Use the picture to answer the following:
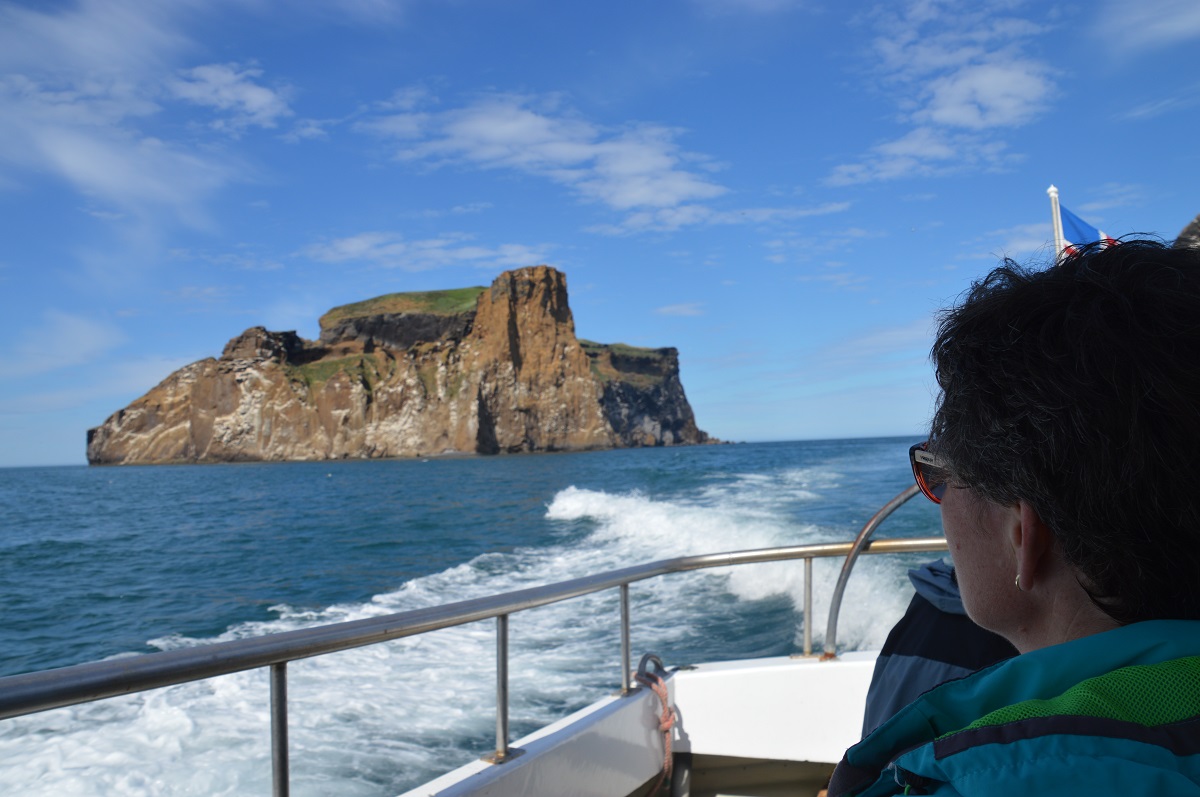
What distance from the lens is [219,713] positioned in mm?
4586

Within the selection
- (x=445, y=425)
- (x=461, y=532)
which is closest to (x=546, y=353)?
(x=445, y=425)

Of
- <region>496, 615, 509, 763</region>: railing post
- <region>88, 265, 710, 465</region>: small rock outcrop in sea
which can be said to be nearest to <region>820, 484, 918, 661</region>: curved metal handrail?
<region>496, 615, 509, 763</region>: railing post

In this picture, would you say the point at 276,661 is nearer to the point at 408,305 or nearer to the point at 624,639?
the point at 624,639

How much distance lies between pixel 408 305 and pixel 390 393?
76.3 ft

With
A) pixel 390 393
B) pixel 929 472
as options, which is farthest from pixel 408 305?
pixel 929 472

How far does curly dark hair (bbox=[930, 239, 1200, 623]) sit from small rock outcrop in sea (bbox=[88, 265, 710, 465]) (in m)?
71.5

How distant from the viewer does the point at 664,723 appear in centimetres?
262

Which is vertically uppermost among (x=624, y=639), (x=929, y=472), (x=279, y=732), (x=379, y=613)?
(x=929, y=472)

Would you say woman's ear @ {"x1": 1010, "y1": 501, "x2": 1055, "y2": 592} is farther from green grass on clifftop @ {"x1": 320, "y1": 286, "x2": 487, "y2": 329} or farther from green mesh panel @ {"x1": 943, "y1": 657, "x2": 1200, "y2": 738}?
green grass on clifftop @ {"x1": 320, "y1": 286, "x2": 487, "y2": 329}

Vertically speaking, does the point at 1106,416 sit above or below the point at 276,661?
→ above

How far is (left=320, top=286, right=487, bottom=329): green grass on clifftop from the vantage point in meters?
96.1

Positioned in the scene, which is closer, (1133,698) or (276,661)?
(1133,698)

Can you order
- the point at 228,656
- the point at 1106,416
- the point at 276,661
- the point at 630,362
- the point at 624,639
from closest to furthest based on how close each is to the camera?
the point at 1106,416 < the point at 228,656 < the point at 276,661 < the point at 624,639 < the point at 630,362

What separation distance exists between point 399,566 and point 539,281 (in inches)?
2460
